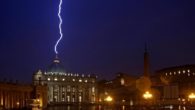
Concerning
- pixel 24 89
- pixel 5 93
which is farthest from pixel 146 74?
pixel 24 89

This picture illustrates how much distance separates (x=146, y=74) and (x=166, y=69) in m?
89.0

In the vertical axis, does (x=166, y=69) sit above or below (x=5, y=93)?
above

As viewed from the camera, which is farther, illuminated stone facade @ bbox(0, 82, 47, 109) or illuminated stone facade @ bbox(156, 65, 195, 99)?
illuminated stone facade @ bbox(156, 65, 195, 99)

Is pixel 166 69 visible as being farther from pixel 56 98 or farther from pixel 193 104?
pixel 193 104

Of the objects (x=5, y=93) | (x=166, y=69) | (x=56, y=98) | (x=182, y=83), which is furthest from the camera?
(x=56, y=98)

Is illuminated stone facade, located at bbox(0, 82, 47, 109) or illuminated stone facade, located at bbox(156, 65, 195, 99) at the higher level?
illuminated stone facade, located at bbox(156, 65, 195, 99)

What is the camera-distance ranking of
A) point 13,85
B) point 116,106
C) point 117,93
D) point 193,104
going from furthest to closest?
point 117,93, point 13,85, point 116,106, point 193,104

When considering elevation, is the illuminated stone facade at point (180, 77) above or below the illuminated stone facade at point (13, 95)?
above

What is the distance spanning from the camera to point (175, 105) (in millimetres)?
60688

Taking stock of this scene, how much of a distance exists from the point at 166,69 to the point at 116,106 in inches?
3656

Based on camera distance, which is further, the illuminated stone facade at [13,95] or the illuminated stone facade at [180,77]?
the illuminated stone facade at [180,77]

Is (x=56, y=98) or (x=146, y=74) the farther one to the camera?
(x=56, y=98)

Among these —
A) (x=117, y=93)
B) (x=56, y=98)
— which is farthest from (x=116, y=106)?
(x=56, y=98)

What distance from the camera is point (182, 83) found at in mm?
111812
